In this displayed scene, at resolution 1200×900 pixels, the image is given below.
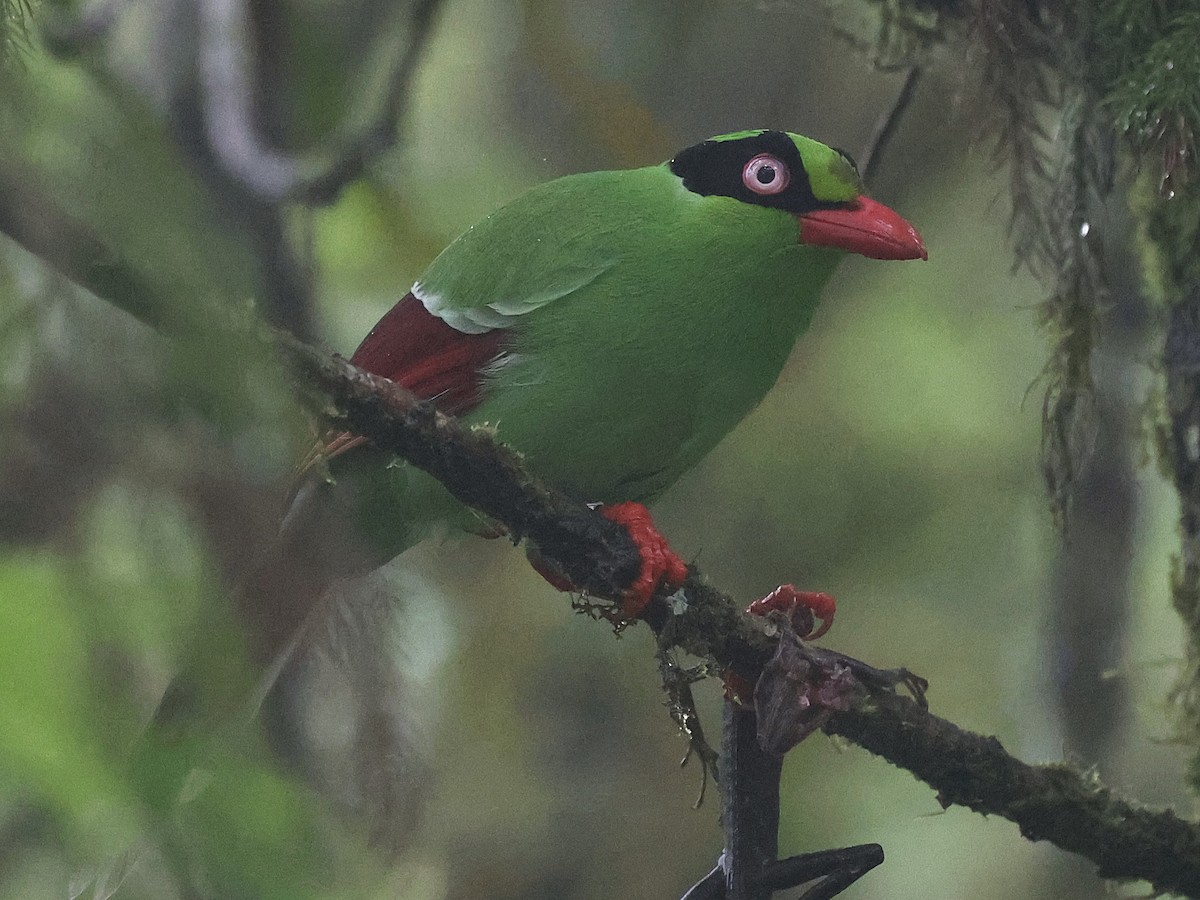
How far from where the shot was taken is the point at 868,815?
12.2ft

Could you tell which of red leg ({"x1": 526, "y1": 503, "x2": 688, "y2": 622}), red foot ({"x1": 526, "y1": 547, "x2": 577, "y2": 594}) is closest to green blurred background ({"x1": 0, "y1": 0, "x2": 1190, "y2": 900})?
red foot ({"x1": 526, "y1": 547, "x2": 577, "y2": 594})

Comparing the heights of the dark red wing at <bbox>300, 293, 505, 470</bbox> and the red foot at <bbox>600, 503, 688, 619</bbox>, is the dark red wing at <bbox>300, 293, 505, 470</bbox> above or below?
above

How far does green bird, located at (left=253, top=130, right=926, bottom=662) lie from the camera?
198 cm

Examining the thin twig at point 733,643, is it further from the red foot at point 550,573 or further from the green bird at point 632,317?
the green bird at point 632,317

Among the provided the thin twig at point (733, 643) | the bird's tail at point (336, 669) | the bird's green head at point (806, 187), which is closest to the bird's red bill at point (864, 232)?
the bird's green head at point (806, 187)

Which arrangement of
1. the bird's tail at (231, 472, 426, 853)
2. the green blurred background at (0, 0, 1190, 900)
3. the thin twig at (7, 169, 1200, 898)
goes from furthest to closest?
the green blurred background at (0, 0, 1190, 900) → the thin twig at (7, 169, 1200, 898) → the bird's tail at (231, 472, 426, 853)

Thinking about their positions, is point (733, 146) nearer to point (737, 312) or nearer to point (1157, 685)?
point (737, 312)

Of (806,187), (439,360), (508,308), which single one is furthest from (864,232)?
(439,360)

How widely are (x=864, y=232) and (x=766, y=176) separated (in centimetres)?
20

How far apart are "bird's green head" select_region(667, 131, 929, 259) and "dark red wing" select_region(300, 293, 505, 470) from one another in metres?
0.44

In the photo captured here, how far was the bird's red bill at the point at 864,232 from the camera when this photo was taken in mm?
1925

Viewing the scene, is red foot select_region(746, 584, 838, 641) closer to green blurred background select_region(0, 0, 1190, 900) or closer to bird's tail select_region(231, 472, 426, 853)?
green blurred background select_region(0, 0, 1190, 900)

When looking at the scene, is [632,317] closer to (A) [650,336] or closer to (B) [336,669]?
(A) [650,336]

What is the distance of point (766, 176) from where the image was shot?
2.07m
